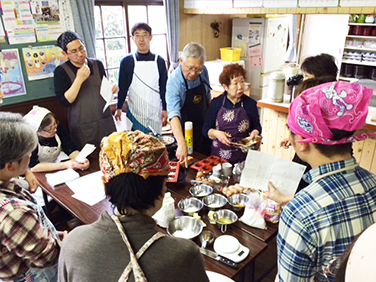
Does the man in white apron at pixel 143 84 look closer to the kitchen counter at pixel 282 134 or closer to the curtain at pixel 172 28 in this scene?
the curtain at pixel 172 28

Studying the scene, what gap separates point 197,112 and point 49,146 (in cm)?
126

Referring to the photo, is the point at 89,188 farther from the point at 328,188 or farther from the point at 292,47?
the point at 292,47

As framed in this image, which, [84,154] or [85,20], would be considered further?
[85,20]

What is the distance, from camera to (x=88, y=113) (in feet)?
8.73

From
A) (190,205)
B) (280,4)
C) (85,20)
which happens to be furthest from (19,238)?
(280,4)

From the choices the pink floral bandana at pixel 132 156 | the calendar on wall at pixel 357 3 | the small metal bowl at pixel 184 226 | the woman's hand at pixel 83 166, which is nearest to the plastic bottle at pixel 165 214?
the small metal bowl at pixel 184 226

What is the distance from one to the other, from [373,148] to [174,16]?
2.90 metres

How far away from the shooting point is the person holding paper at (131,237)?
85 centimetres

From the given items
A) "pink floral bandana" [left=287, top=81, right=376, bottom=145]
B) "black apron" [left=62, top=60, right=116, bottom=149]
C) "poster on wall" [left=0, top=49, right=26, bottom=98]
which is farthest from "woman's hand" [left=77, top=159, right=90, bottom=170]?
"pink floral bandana" [left=287, top=81, right=376, bottom=145]

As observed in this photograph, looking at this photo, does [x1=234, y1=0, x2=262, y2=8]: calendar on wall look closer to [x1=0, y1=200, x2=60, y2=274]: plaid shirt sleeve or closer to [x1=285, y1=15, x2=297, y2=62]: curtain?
[x1=285, y1=15, x2=297, y2=62]: curtain

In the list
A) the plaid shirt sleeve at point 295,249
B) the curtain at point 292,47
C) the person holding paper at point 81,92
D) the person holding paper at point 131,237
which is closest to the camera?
the person holding paper at point 131,237

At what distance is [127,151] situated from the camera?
3.14 ft

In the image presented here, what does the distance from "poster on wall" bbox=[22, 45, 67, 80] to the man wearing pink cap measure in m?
2.82

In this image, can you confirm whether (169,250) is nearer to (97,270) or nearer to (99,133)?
(97,270)
